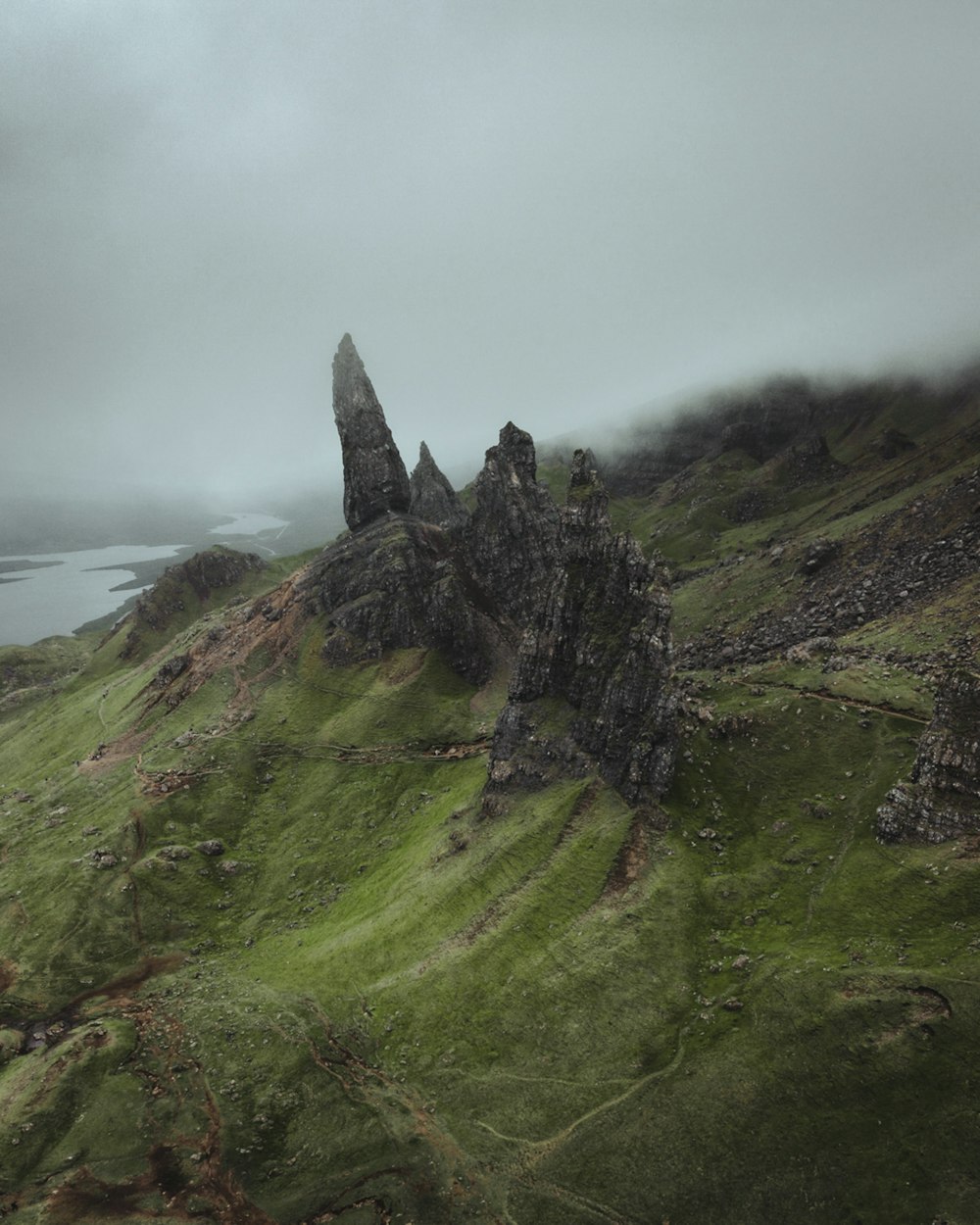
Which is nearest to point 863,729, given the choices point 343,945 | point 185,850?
point 343,945

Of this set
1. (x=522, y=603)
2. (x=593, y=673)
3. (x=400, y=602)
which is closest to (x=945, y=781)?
(x=593, y=673)

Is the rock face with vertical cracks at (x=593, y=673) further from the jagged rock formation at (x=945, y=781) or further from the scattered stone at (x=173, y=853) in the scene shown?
the scattered stone at (x=173, y=853)

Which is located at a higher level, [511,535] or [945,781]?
[511,535]

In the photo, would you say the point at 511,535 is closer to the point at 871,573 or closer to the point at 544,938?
the point at 871,573

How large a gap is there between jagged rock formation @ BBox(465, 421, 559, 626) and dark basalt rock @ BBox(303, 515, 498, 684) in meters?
7.92

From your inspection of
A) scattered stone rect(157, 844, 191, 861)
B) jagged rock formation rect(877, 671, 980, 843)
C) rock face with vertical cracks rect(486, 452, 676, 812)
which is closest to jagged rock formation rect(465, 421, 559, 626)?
Result: rock face with vertical cracks rect(486, 452, 676, 812)

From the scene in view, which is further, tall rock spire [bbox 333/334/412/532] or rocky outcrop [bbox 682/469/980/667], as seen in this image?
tall rock spire [bbox 333/334/412/532]

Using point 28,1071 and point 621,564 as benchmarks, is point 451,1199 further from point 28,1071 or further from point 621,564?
point 621,564

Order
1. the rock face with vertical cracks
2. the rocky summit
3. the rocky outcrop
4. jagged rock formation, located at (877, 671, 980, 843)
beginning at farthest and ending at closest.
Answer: the rocky outcrop, the rock face with vertical cracks, jagged rock formation, located at (877, 671, 980, 843), the rocky summit

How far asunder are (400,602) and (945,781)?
4611 inches

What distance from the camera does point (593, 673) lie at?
318ft

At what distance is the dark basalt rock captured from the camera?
15126cm

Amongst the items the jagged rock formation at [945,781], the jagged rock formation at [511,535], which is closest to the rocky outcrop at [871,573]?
the jagged rock formation at [511,535]

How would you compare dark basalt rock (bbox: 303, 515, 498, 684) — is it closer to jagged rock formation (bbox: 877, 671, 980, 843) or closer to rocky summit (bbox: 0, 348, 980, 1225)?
rocky summit (bbox: 0, 348, 980, 1225)
